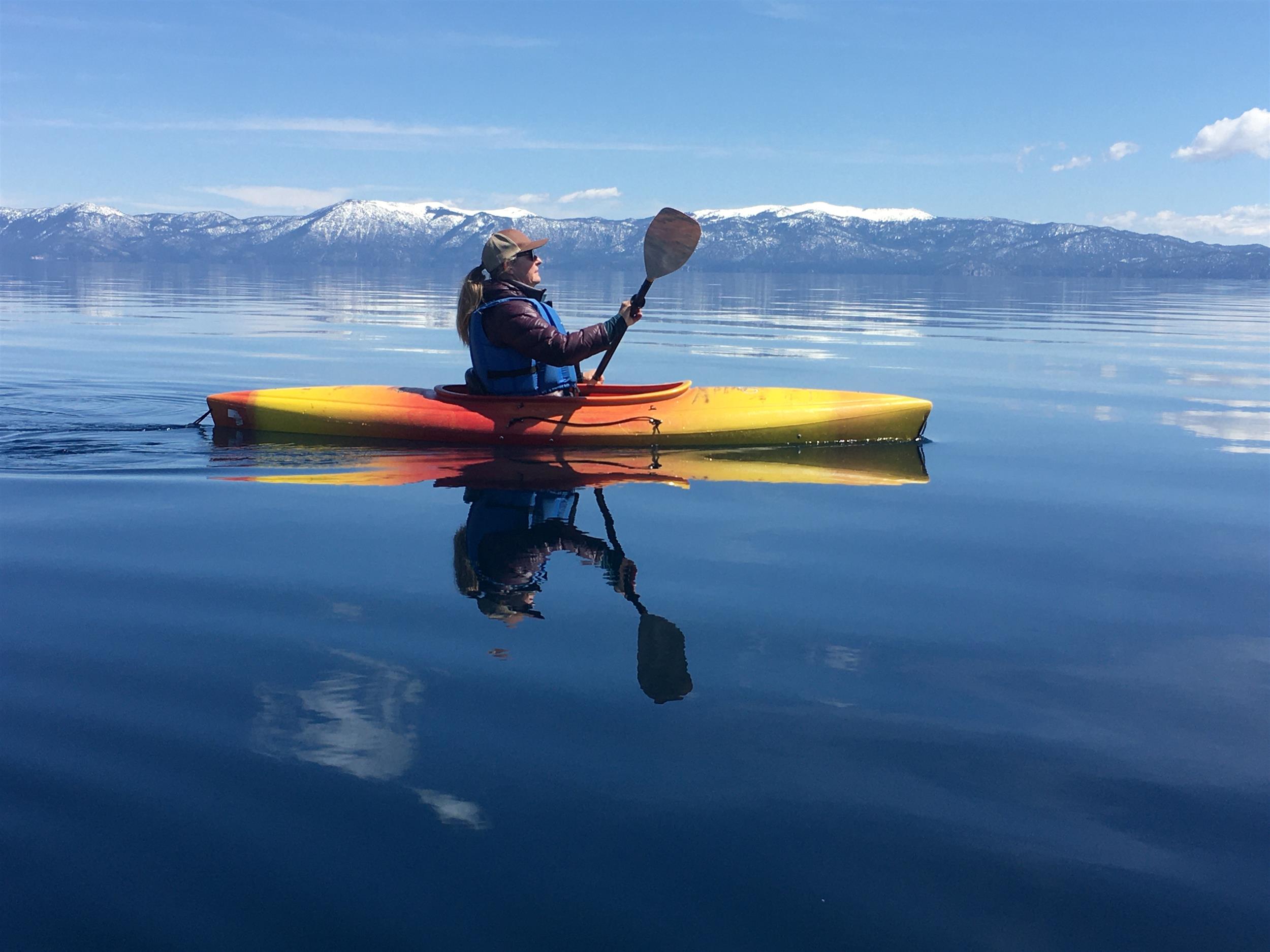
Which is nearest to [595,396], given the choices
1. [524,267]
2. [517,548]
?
[524,267]

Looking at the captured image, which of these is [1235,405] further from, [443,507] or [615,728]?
[615,728]

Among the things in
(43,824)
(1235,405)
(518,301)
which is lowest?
(43,824)

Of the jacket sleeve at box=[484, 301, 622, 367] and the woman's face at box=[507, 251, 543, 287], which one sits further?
the woman's face at box=[507, 251, 543, 287]

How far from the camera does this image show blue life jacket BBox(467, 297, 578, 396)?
941 cm

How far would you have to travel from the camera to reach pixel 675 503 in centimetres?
777

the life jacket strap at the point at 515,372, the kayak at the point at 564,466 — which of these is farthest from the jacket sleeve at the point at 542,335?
the kayak at the point at 564,466

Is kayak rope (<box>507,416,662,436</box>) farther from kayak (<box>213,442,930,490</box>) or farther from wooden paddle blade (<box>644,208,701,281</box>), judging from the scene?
wooden paddle blade (<box>644,208,701,281</box>)

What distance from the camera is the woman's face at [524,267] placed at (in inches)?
358

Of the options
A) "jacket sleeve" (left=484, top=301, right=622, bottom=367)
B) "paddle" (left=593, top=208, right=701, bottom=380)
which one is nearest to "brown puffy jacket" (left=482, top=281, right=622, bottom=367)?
"jacket sleeve" (left=484, top=301, right=622, bottom=367)

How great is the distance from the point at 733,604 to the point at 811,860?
7.76ft

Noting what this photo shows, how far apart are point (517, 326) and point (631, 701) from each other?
5446 millimetres

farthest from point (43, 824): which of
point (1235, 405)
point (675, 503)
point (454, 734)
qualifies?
point (1235, 405)

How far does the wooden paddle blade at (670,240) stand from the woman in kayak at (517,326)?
1296 millimetres

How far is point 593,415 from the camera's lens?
9445 mm
